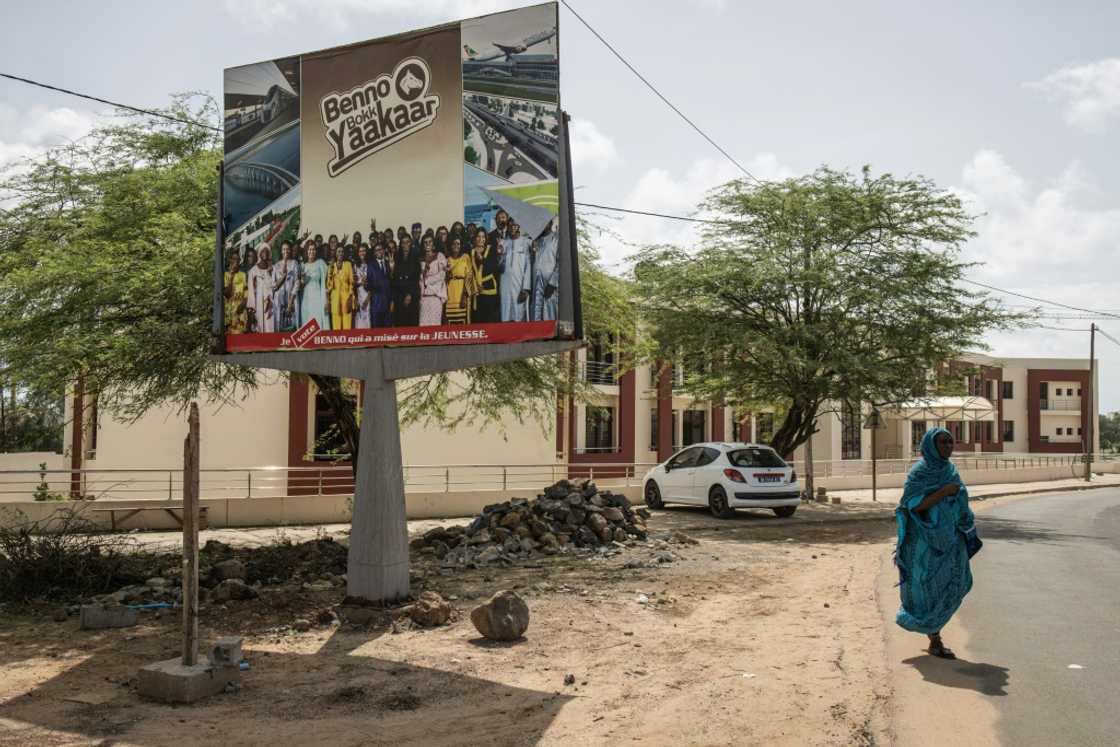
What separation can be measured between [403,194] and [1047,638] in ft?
24.0

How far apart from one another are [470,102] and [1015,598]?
7.79m

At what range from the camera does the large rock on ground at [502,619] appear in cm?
803

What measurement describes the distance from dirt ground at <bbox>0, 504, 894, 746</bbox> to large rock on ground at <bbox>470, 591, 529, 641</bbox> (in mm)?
123

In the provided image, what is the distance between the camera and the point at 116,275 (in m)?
12.0

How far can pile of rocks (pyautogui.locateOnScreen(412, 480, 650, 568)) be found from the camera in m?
13.4

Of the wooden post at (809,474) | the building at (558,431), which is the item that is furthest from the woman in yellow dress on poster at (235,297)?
the wooden post at (809,474)

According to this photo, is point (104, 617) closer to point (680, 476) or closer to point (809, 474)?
point (680, 476)

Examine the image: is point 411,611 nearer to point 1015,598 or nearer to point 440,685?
point 440,685

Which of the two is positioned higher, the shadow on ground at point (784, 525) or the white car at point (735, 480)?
the white car at point (735, 480)

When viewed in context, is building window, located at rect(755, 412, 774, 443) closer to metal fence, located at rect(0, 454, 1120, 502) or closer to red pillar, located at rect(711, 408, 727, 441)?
red pillar, located at rect(711, 408, 727, 441)

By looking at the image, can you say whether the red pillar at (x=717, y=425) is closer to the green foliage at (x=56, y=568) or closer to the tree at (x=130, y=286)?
the tree at (x=130, y=286)

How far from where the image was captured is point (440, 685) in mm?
6703

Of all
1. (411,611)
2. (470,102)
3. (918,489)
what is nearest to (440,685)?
(411,611)

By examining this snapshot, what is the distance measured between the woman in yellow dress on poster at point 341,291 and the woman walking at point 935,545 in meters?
5.86
